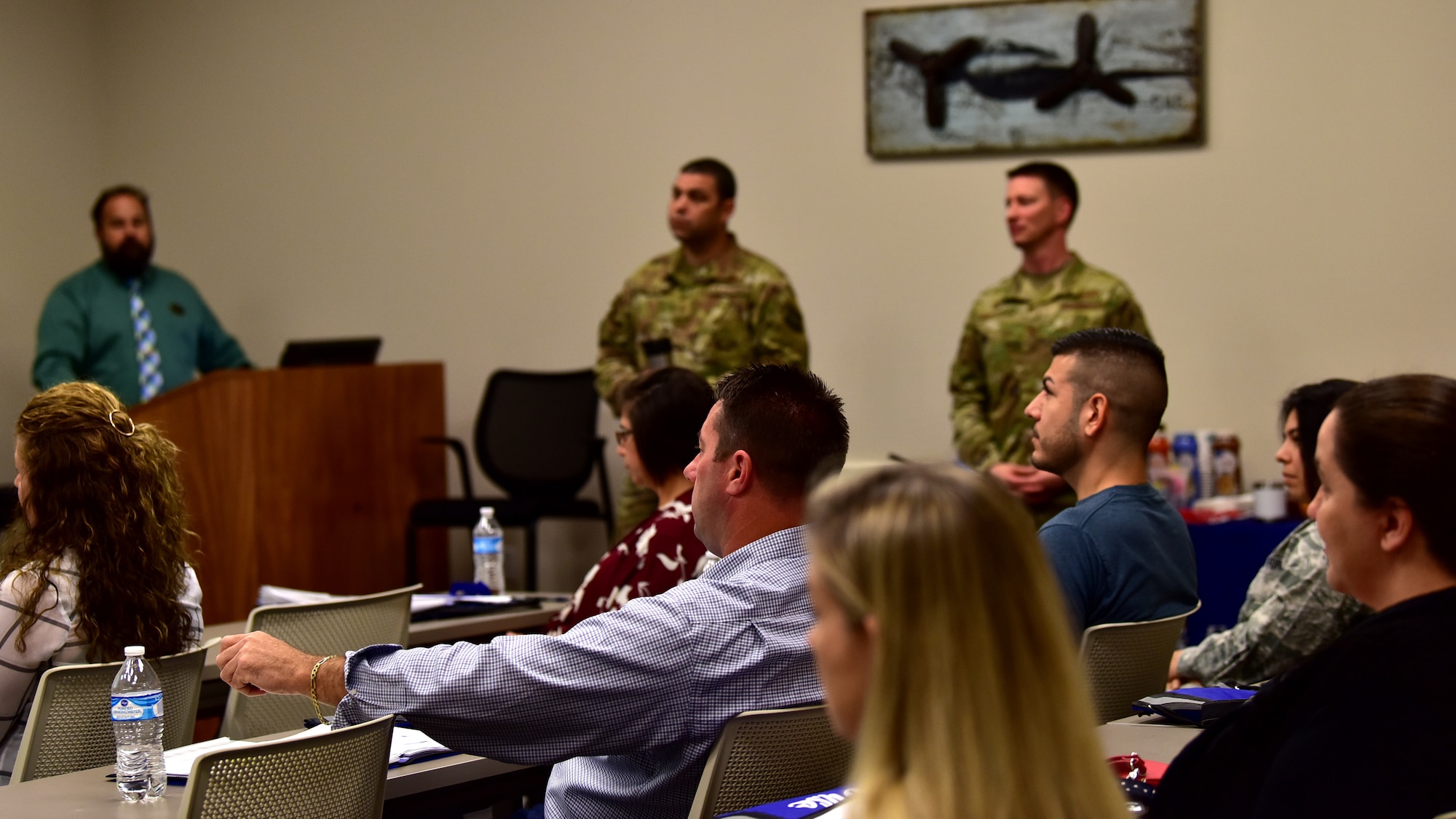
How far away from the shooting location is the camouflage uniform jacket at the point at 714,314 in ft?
16.7

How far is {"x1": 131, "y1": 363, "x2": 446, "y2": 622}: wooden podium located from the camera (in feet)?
17.1

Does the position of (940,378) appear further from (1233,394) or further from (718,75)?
(718,75)

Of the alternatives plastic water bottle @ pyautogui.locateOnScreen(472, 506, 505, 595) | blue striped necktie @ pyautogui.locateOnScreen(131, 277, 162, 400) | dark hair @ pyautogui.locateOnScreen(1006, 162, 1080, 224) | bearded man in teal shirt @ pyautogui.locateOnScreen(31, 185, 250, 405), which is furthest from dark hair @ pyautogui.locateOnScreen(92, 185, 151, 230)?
dark hair @ pyautogui.locateOnScreen(1006, 162, 1080, 224)

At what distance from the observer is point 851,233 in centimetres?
580

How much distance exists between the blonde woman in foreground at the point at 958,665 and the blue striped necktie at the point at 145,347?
553 cm

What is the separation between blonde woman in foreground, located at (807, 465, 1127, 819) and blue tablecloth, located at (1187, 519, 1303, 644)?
3730mm

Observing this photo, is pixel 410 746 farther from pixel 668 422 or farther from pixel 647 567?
pixel 668 422

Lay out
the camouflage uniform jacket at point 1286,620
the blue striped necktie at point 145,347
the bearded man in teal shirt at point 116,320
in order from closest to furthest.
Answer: the camouflage uniform jacket at point 1286,620 → the bearded man in teal shirt at point 116,320 → the blue striped necktie at point 145,347

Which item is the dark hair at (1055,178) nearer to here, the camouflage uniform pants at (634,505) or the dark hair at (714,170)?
the dark hair at (714,170)

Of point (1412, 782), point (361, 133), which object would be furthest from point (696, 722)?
point (361, 133)

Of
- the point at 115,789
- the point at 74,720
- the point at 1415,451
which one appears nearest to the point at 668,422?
the point at 74,720

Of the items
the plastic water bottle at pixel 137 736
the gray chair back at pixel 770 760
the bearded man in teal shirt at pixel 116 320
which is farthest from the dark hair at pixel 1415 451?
the bearded man in teal shirt at pixel 116 320

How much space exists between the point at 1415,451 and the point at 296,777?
1216 mm

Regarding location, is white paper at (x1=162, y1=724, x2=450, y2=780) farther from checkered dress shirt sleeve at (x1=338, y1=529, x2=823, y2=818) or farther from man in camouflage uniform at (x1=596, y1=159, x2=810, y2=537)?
man in camouflage uniform at (x1=596, y1=159, x2=810, y2=537)
